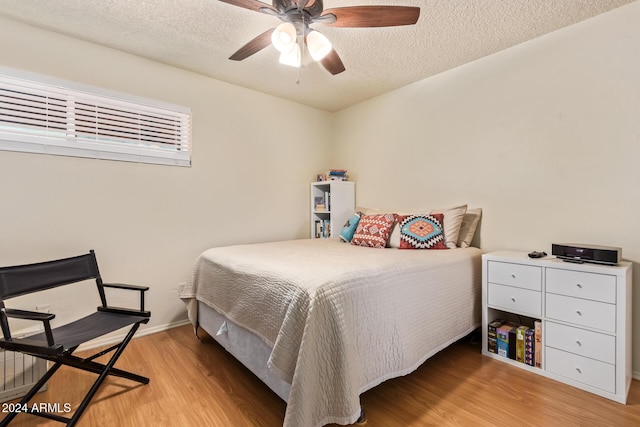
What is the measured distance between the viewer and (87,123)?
89.0 inches

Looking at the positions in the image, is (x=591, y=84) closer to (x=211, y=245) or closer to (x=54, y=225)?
(x=211, y=245)

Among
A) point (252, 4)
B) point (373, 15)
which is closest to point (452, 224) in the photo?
point (373, 15)

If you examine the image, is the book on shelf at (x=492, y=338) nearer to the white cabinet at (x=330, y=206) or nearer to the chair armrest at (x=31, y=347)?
the white cabinet at (x=330, y=206)

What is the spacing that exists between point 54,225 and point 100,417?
55.4 inches

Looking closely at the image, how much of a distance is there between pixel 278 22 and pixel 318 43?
59 cm

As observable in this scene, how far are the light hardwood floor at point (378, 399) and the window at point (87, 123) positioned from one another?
5.18ft

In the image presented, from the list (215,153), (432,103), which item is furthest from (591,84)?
(215,153)

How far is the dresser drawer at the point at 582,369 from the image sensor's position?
163 cm

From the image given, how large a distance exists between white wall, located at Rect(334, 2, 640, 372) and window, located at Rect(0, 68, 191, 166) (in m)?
2.27

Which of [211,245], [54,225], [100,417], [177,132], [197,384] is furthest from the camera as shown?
[211,245]

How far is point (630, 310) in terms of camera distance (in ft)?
5.90

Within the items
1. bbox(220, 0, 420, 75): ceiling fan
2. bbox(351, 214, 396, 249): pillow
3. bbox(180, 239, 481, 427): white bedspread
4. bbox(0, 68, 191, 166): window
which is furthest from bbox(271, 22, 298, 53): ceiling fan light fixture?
bbox(351, 214, 396, 249): pillow

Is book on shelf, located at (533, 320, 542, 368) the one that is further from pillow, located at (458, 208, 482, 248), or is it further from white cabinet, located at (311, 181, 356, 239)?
white cabinet, located at (311, 181, 356, 239)

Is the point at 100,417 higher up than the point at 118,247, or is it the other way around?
the point at 118,247
